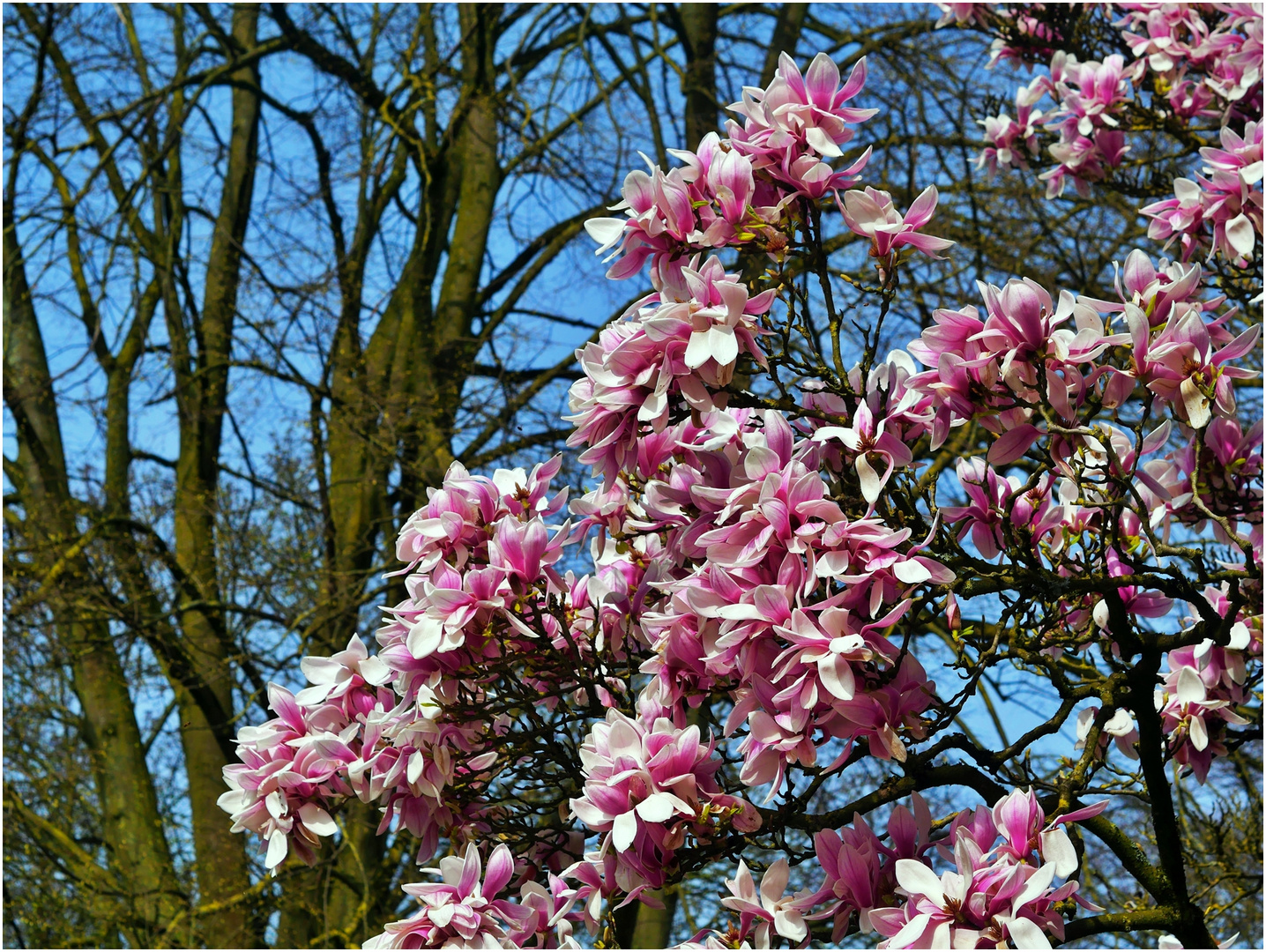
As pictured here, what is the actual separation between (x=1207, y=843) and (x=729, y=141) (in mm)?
3297

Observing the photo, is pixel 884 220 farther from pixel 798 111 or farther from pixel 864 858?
pixel 864 858

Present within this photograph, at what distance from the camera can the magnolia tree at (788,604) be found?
176 cm

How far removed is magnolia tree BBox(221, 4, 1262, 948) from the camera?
176 cm

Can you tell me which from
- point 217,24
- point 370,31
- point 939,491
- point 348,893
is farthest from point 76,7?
point 939,491

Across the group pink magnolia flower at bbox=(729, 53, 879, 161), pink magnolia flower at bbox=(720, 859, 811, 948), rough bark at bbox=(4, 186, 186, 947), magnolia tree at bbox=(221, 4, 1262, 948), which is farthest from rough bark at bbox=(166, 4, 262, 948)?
pink magnolia flower at bbox=(729, 53, 879, 161)

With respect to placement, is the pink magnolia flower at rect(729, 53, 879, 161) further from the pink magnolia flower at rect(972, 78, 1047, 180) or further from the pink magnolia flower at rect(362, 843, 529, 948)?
the pink magnolia flower at rect(972, 78, 1047, 180)

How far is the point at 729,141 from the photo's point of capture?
6.84 ft

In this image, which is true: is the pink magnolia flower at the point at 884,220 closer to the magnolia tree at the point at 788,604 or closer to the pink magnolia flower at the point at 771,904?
the magnolia tree at the point at 788,604

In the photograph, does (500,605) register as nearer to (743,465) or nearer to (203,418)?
(743,465)

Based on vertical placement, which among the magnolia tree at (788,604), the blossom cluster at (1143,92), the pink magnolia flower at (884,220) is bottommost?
the magnolia tree at (788,604)

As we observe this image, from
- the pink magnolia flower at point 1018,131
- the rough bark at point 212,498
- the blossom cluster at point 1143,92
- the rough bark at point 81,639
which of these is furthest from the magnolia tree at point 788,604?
the rough bark at point 81,639

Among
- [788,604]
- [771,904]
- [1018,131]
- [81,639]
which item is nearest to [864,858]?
[771,904]

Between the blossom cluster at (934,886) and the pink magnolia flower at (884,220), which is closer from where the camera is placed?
the blossom cluster at (934,886)

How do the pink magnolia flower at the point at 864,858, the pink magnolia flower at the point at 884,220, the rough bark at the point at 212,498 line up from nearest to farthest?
A: the pink magnolia flower at the point at 864,858 → the pink magnolia flower at the point at 884,220 → the rough bark at the point at 212,498
